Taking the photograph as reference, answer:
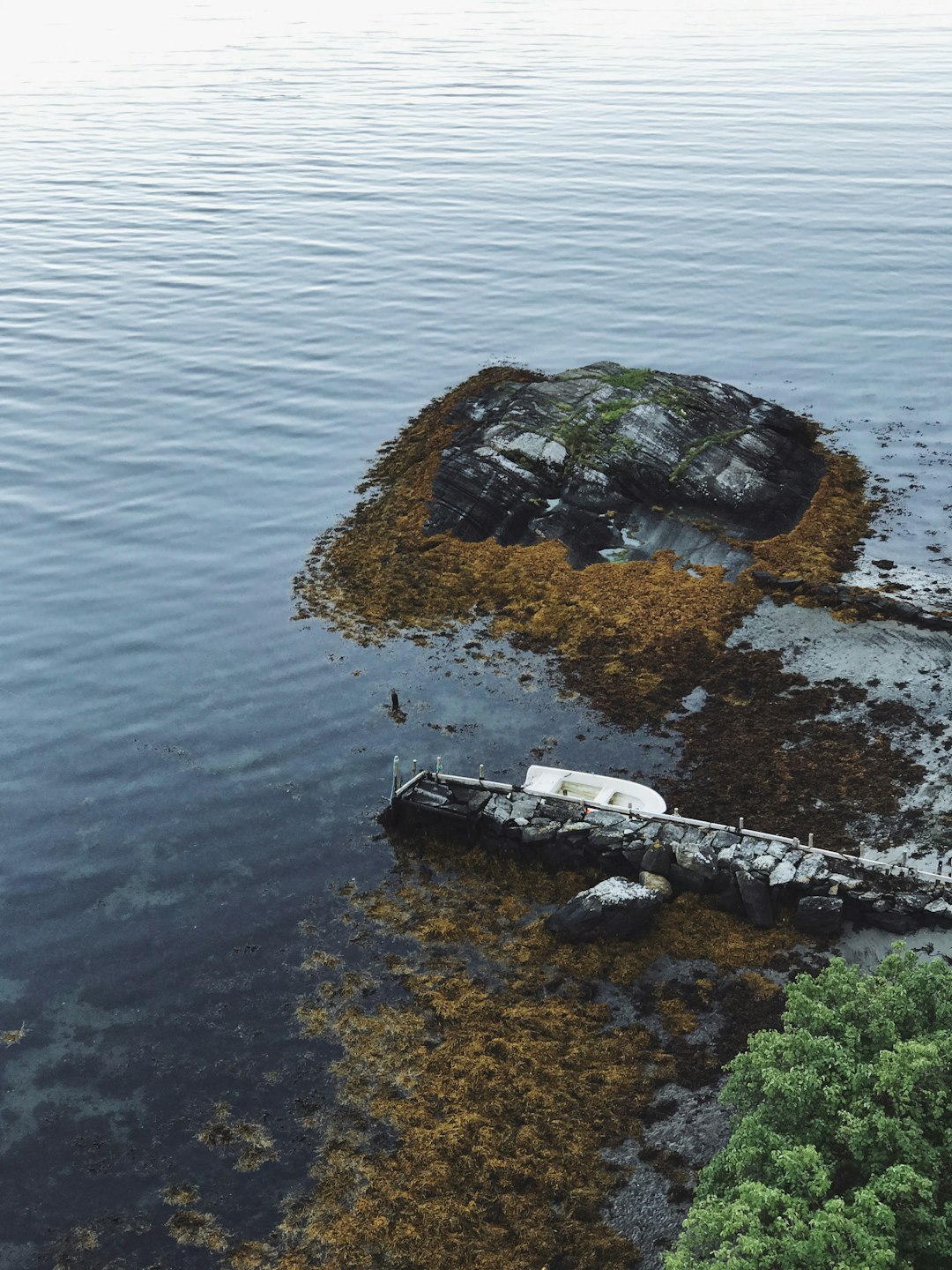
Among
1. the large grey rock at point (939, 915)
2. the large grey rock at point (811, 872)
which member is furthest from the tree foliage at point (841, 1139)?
the large grey rock at point (811, 872)

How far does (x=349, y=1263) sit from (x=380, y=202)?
98671mm

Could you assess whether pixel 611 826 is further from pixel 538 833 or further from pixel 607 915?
pixel 607 915

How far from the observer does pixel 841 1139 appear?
20109 millimetres

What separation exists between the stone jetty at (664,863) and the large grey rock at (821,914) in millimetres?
23

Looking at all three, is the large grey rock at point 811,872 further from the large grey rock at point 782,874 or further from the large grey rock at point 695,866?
the large grey rock at point 695,866

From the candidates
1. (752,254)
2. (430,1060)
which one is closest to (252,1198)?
(430,1060)

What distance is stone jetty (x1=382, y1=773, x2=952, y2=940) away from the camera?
30094 mm

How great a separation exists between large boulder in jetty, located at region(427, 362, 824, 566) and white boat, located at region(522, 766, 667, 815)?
1478 centimetres

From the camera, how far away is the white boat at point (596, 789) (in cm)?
3406

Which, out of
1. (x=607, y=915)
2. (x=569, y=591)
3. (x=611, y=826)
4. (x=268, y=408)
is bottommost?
(x=607, y=915)

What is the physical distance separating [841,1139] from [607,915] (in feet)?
35.3

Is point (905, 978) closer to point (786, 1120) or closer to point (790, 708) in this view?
point (786, 1120)

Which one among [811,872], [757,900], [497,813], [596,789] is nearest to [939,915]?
[811,872]

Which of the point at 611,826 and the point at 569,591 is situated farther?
the point at 569,591
